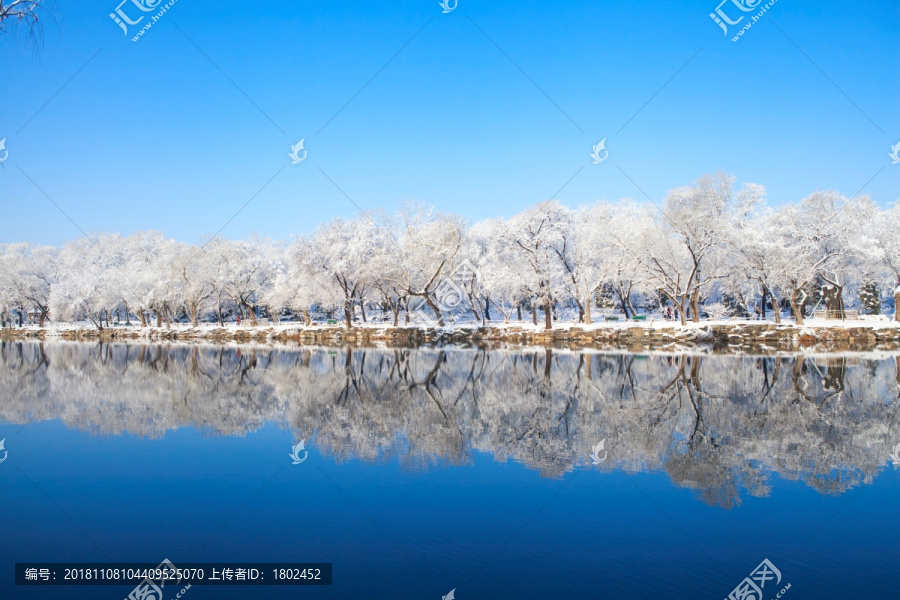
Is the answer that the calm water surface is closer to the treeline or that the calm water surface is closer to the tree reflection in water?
the tree reflection in water

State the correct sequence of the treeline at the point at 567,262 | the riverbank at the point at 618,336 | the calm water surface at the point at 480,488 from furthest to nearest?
the treeline at the point at 567,262, the riverbank at the point at 618,336, the calm water surface at the point at 480,488

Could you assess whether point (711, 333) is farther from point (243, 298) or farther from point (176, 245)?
point (176, 245)

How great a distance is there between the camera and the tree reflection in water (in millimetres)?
10664

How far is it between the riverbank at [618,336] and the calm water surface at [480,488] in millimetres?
21033

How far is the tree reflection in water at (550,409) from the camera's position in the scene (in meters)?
10.7

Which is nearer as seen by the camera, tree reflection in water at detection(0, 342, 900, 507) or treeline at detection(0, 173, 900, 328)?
tree reflection in water at detection(0, 342, 900, 507)

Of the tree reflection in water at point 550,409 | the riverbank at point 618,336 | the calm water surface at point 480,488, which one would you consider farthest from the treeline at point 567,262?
the calm water surface at point 480,488

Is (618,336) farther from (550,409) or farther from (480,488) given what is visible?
(480,488)

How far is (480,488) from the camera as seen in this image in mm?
9406

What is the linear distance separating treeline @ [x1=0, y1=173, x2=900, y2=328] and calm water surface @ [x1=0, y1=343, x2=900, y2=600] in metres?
24.7

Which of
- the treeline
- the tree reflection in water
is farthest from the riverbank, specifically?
the tree reflection in water

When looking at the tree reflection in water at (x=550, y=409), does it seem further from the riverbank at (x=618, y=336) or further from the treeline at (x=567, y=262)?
the treeline at (x=567, y=262)

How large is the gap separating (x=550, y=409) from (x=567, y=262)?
3359cm

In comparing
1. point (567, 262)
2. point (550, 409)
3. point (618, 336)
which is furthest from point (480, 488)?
point (567, 262)
